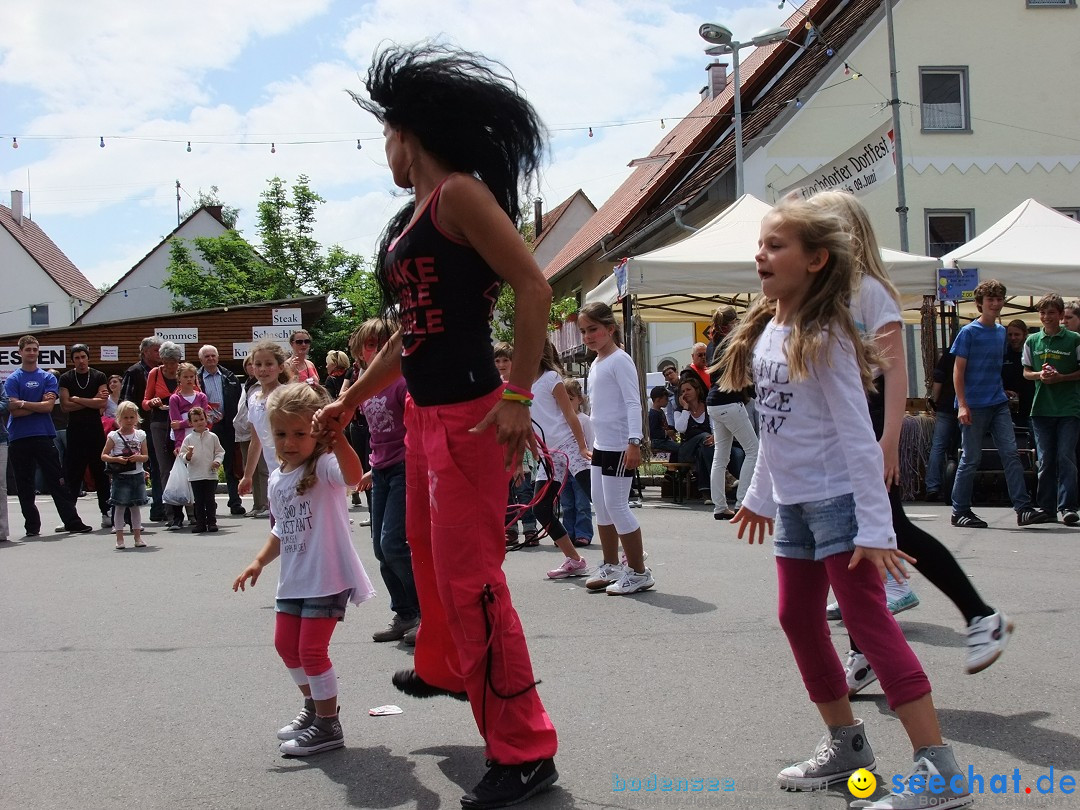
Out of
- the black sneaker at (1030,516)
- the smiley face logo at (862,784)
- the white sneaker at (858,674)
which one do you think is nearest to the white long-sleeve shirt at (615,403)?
the white sneaker at (858,674)

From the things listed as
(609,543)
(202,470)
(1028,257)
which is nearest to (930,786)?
(609,543)

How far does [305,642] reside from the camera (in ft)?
12.8

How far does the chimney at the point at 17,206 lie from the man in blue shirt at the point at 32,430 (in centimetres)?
5596

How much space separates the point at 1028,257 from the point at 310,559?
11.3 metres

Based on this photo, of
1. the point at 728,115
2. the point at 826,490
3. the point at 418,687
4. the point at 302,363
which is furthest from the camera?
the point at 728,115

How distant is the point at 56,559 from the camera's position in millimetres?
9555

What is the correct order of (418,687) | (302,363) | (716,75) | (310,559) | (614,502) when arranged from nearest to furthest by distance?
(418,687) → (310,559) → (614,502) → (302,363) → (716,75)

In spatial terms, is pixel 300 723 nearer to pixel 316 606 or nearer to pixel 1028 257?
pixel 316 606

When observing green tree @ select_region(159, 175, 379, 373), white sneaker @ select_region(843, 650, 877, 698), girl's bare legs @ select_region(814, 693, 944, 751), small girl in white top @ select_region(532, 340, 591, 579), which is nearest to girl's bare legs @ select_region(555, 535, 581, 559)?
small girl in white top @ select_region(532, 340, 591, 579)

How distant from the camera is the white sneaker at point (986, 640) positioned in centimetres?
349

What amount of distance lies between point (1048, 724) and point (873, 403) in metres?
1.26

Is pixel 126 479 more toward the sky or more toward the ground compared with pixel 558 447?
more toward the ground

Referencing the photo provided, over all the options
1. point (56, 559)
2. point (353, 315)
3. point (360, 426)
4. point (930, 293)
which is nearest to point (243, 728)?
point (56, 559)

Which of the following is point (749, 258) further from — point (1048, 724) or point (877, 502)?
point (877, 502)
